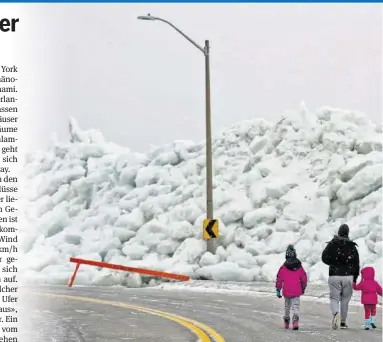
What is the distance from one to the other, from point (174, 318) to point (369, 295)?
3.40 meters

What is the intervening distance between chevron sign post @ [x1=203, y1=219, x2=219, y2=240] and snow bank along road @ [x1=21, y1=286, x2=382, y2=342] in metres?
3.03

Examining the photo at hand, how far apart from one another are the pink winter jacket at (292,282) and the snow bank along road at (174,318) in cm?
57

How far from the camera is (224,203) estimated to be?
28000 mm

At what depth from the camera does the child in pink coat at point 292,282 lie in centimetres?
1315

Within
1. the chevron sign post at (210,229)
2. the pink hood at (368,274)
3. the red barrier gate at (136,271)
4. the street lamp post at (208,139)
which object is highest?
the street lamp post at (208,139)

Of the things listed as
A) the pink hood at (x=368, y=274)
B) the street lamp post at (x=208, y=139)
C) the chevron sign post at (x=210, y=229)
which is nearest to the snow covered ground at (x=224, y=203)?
the chevron sign post at (x=210, y=229)

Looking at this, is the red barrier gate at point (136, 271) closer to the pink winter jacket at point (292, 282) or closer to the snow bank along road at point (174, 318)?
the snow bank along road at point (174, 318)

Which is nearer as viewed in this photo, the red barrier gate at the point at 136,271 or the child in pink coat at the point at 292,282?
the child in pink coat at the point at 292,282

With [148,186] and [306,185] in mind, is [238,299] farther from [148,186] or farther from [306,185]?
[148,186]

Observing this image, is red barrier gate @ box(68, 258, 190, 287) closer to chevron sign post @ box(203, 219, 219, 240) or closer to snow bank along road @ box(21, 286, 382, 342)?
chevron sign post @ box(203, 219, 219, 240)

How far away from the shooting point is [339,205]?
26.2 meters

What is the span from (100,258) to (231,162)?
6.74m

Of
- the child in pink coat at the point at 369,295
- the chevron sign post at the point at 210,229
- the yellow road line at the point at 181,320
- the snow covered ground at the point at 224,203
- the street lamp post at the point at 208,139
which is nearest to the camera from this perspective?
the yellow road line at the point at 181,320

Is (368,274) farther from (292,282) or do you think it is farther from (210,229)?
(210,229)
